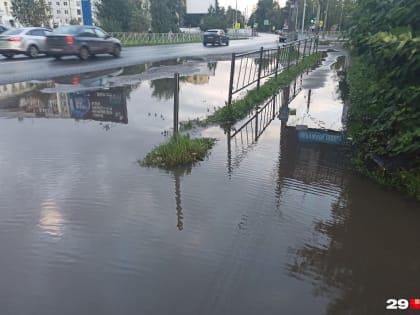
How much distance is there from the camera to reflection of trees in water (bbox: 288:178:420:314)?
2.72m

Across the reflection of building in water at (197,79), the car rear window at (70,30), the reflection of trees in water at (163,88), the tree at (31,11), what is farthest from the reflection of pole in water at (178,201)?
the tree at (31,11)

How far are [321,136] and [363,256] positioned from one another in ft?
11.6

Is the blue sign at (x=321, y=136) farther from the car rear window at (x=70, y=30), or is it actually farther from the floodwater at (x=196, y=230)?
the car rear window at (x=70, y=30)

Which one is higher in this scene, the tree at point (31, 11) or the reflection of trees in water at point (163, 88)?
the tree at point (31, 11)

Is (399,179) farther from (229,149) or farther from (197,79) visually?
(197,79)

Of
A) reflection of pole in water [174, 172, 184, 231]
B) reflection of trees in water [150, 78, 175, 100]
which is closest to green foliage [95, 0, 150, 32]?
reflection of trees in water [150, 78, 175, 100]

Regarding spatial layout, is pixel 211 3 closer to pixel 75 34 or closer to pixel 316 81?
pixel 75 34

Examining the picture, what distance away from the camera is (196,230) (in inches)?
134

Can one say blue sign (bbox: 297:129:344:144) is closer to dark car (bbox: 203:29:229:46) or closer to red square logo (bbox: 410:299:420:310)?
red square logo (bbox: 410:299:420:310)

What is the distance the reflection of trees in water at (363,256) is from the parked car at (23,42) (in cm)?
1820

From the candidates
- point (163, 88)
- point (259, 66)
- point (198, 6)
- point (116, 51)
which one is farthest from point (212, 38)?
point (198, 6)

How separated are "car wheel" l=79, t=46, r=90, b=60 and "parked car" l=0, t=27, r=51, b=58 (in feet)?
7.11

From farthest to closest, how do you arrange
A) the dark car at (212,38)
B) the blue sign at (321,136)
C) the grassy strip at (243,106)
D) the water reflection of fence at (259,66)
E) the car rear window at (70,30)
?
1. the dark car at (212,38)
2. the car rear window at (70,30)
3. the water reflection of fence at (259,66)
4. the grassy strip at (243,106)
5. the blue sign at (321,136)

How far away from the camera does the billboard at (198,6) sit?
75.2 metres
